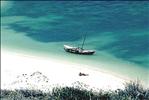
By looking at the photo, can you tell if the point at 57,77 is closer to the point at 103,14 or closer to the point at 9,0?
the point at 103,14

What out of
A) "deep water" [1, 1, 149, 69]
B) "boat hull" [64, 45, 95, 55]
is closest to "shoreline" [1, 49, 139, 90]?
"boat hull" [64, 45, 95, 55]

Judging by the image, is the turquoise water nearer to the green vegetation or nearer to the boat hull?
the boat hull

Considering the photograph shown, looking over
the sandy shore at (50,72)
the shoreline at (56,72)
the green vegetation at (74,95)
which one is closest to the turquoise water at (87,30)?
the shoreline at (56,72)

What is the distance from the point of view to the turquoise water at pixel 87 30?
26.6 metres

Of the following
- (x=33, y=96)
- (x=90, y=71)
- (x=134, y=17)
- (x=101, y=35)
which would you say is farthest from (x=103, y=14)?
(x=33, y=96)

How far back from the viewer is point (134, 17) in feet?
114

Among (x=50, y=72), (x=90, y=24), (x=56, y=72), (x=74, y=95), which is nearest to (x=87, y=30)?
(x=90, y=24)

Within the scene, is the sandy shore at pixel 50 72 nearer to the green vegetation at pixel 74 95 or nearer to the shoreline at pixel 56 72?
the shoreline at pixel 56 72

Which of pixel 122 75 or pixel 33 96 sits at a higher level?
pixel 33 96

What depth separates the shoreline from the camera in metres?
21.8

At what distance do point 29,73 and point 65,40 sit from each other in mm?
7597

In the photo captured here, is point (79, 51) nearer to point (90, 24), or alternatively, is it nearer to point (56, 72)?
point (56, 72)

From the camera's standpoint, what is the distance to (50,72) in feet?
77.6

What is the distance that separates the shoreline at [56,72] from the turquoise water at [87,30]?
1.06m
